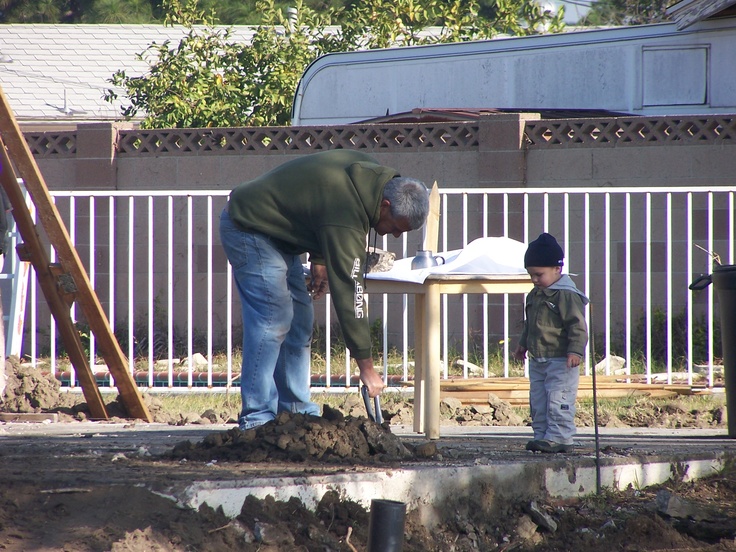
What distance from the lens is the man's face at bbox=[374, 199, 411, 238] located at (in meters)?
4.46

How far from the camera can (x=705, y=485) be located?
4648 mm

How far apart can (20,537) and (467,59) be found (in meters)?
9.78

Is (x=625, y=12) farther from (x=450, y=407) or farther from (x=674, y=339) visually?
(x=450, y=407)

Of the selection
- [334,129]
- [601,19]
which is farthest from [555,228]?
[601,19]

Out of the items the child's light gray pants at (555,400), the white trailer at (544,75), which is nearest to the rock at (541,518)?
the child's light gray pants at (555,400)

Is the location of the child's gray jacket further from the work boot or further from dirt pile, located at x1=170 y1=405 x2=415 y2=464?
dirt pile, located at x1=170 y1=405 x2=415 y2=464

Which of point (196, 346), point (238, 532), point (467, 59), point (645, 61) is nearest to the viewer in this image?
point (238, 532)

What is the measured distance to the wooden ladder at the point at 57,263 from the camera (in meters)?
6.16

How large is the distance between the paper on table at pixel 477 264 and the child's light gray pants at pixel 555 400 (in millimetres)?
688

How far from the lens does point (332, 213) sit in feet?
14.5

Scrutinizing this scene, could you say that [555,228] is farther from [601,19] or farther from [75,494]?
[601,19]

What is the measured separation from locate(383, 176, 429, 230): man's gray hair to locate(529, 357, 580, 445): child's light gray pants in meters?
1.10

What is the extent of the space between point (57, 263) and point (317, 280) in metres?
2.00

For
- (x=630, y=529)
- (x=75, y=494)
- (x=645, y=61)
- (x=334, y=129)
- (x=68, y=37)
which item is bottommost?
(x=630, y=529)
